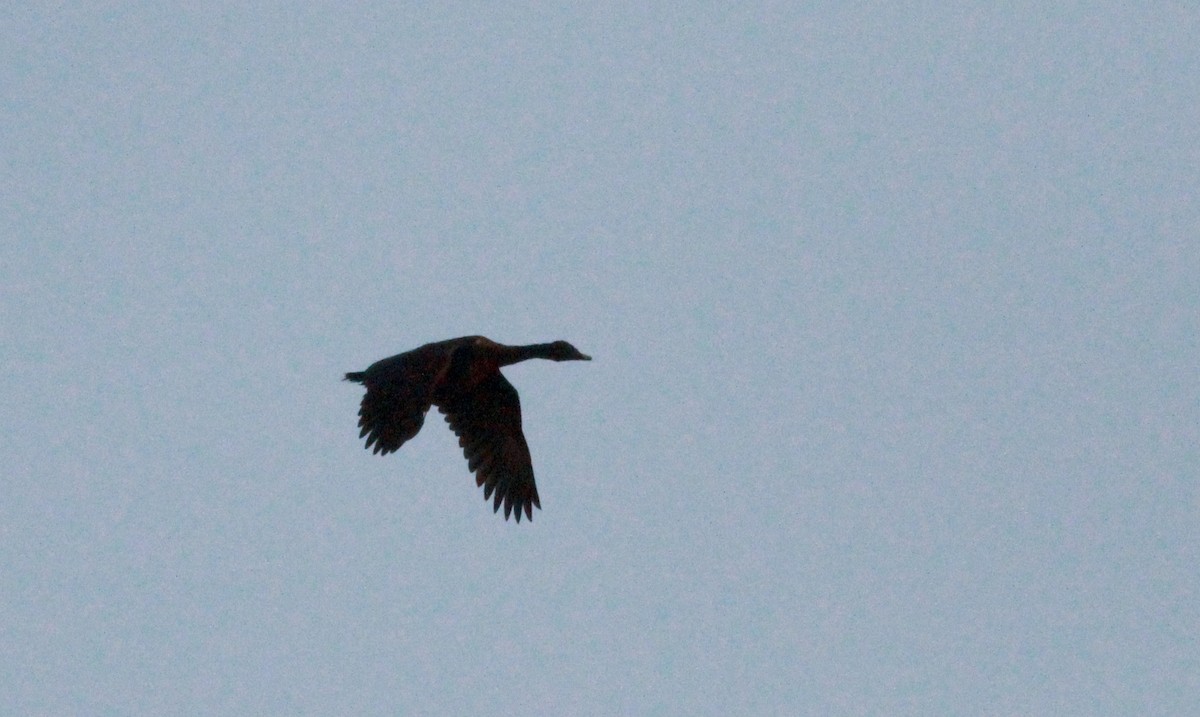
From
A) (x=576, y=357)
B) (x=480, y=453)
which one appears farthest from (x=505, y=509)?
(x=576, y=357)

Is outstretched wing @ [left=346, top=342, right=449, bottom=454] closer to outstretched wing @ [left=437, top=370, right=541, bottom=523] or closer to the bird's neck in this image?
the bird's neck

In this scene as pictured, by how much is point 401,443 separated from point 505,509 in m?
2.70

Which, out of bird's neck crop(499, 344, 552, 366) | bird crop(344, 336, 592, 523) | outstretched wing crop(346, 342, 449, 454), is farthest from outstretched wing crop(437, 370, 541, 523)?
outstretched wing crop(346, 342, 449, 454)

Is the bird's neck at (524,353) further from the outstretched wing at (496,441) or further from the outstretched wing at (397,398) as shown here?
the outstretched wing at (397,398)

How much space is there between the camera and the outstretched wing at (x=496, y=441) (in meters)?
16.4

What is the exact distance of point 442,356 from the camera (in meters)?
14.8

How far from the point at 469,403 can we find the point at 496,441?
444 mm

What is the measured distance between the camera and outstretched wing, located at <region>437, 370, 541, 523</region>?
53.9 ft

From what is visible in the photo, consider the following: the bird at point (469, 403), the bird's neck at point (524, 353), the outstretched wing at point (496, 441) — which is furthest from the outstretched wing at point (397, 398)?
the outstretched wing at point (496, 441)

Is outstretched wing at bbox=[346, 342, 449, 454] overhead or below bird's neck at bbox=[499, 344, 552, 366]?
below

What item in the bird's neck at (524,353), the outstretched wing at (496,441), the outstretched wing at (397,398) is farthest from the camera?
the outstretched wing at (496,441)

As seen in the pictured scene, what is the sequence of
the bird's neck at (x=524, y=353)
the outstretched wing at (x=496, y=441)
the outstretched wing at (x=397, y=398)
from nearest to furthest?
the outstretched wing at (x=397, y=398) → the bird's neck at (x=524, y=353) → the outstretched wing at (x=496, y=441)

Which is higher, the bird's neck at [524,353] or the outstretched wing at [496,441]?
the bird's neck at [524,353]

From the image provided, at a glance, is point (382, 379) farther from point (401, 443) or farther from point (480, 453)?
point (480, 453)
